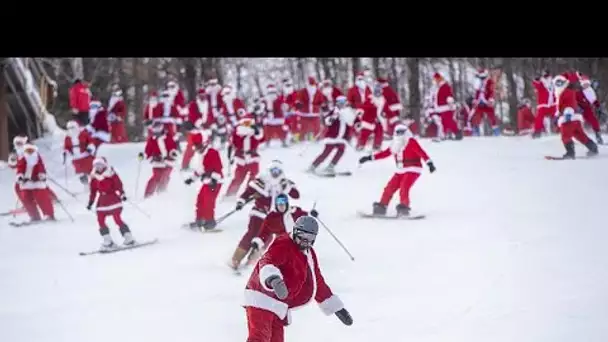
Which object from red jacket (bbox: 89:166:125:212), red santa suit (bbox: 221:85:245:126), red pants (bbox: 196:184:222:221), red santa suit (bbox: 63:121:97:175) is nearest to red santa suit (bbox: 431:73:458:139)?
red santa suit (bbox: 221:85:245:126)

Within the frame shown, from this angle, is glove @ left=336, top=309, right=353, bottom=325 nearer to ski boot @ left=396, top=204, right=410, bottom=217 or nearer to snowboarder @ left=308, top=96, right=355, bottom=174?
ski boot @ left=396, top=204, right=410, bottom=217

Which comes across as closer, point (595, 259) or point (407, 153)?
point (595, 259)

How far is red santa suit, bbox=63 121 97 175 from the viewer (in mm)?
10914

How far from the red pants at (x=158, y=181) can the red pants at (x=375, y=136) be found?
2.19 metres

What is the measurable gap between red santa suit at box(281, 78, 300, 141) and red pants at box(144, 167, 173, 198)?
9.57ft

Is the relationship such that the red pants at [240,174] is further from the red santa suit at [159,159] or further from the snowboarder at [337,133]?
the red santa suit at [159,159]

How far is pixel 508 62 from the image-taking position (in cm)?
879

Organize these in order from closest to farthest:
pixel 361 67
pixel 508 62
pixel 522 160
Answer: pixel 508 62 < pixel 522 160 < pixel 361 67

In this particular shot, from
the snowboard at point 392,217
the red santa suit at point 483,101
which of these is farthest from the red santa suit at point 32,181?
the red santa suit at point 483,101

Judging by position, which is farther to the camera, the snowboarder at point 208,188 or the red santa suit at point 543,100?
the red santa suit at point 543,100

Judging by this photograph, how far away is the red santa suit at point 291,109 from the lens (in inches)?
517
